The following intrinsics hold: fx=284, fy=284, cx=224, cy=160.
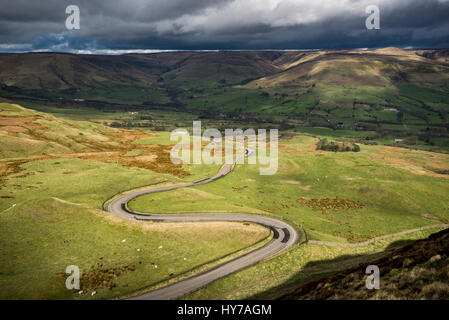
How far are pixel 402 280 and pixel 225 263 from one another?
91.2 ft

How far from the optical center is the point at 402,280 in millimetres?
26641

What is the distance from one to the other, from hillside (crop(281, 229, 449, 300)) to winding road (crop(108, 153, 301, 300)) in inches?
577

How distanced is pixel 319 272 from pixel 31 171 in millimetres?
96924

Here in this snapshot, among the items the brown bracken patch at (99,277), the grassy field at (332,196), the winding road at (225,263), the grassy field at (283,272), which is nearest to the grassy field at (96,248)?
the brown bracken patch at (99,277)

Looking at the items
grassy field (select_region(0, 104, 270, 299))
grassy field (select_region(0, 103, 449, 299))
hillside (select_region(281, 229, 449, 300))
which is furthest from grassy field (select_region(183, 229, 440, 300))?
hillside (select_region(281, 229, 449, 300))

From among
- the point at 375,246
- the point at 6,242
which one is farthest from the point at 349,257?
the point at 6,242

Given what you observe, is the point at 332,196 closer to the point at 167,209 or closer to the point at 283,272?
the point at 167,209

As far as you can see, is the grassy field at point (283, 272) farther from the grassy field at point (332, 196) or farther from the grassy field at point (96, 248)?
the grassy field at point (332, 196)

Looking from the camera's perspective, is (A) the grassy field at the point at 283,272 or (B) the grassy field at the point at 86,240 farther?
(B) the grassy field at the point at 86,240

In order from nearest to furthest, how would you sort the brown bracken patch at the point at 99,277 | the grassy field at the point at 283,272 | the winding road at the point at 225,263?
the grassy field at the point at 283,272 < the winding road at the point at 225,263 < the brown bracken patch at the point at 99,277

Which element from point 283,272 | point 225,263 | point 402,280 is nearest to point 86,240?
point 225,263

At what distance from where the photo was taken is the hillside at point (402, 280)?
23.9 meters

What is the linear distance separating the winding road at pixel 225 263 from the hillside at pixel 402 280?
48.1ft

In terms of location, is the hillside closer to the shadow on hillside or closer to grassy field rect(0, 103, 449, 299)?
the shadow on hillside
